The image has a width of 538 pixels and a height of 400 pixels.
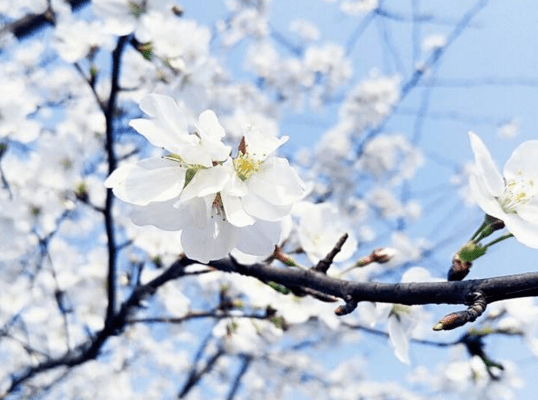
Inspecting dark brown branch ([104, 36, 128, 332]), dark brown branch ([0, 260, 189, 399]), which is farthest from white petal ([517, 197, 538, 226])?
dark brown branch ([104, 36, 128, 332])

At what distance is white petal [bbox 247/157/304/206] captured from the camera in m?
0.79

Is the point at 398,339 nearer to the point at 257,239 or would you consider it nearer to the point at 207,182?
the point at 257,239

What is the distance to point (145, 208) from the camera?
81 centimetres

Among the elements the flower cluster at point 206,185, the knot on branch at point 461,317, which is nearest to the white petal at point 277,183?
the flower cluster at point 206,185

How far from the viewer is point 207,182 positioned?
77 cm

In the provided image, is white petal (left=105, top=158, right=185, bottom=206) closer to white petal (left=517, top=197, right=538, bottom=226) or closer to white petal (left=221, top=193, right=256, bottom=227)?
white petal (left=221, top=193, right=256, bottom=227)

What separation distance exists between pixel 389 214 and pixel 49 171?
18.6ft

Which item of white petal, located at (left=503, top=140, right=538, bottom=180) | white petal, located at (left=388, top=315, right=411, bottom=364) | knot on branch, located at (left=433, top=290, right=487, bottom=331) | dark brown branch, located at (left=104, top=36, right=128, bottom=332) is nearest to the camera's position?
knot on branch, located at (left=433, top=290, right=487, bottom=331)

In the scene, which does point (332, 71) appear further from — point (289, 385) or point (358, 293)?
point (358, 293)

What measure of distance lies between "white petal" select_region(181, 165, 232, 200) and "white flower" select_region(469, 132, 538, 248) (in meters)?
0.42

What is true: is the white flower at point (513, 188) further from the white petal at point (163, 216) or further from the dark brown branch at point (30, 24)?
the dark brown branch at point (30, 24)

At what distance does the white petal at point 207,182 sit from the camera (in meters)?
0.75

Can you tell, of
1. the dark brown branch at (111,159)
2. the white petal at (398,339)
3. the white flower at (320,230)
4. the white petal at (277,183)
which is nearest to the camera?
the white petal at (277,183)

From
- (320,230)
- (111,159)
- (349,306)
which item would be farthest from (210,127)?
(111,159)
